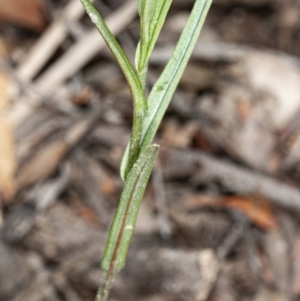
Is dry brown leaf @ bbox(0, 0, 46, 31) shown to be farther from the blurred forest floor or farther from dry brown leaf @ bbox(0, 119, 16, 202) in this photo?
dry brown leaf @ bbox(0, 119, 16, 202)

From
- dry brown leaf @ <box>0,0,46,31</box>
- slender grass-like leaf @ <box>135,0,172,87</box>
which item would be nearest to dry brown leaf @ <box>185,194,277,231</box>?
dry brown leaf @ <box>0,0,46,31</box>

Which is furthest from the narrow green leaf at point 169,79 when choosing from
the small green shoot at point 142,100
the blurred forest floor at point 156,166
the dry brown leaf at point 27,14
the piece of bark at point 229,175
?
the dry brown leaf at point 27,14

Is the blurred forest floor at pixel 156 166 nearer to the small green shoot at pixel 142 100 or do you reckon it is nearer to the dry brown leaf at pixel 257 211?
the dry brown leaf at pixel 257 211

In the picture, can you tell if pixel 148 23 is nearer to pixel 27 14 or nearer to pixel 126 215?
pixel 126 215

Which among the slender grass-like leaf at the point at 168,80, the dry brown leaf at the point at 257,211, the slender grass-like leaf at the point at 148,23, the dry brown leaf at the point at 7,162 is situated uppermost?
the slender grass-like leaf at the point at 148,23

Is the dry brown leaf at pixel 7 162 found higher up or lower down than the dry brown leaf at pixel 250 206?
higher up
